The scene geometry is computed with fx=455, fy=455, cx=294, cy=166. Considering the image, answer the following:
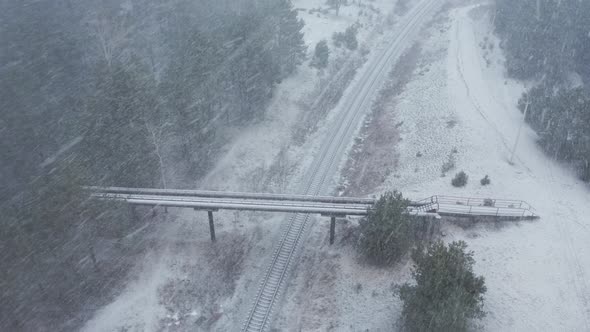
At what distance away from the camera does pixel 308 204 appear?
34875 mm

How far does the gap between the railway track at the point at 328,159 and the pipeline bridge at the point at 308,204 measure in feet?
11.6

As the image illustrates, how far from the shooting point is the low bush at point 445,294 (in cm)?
2367

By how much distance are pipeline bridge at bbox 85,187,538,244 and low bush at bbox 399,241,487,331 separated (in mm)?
7989

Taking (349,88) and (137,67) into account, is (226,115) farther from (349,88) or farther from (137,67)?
(349,88)

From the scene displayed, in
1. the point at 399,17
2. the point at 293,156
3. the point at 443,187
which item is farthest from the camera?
the point at 399,17

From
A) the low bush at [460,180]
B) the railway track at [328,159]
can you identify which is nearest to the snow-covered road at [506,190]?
the low bush at [460,180]

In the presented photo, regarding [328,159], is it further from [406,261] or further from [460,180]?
[406,261]

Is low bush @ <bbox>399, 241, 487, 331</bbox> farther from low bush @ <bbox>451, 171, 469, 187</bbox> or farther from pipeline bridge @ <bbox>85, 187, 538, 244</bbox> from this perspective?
low bush @ <bbox>451, 171, 469, 187</bbox>

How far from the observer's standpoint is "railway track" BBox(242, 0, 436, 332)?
3148cm

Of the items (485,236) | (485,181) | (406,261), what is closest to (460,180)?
(485,181)

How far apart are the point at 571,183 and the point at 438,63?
1178 inches

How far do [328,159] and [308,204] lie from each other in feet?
42.7

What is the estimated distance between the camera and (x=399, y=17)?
285ft

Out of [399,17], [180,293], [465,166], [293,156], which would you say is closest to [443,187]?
[465,166]
